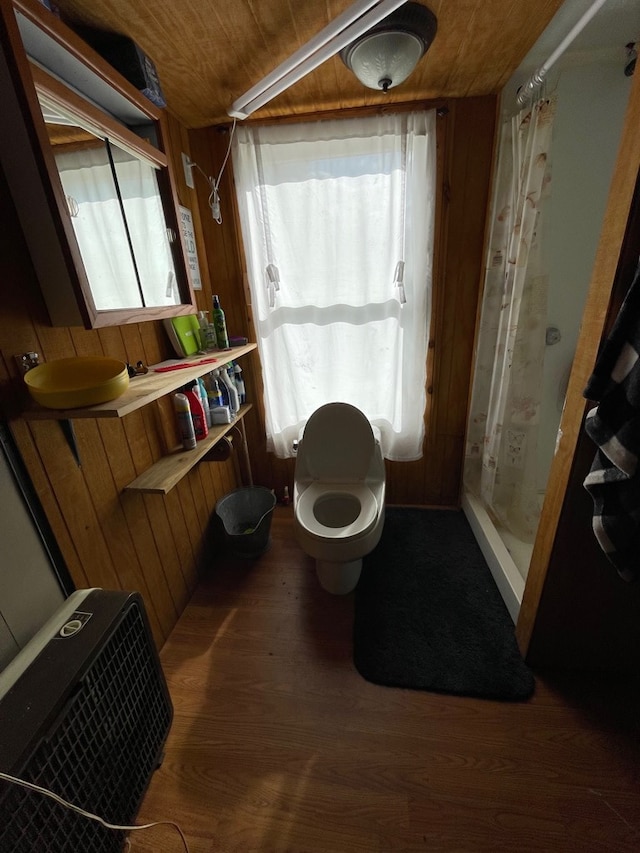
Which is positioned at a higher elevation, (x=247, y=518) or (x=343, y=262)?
(x=343, y=262)

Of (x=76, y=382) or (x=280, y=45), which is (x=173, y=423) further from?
(x=280, y=45)

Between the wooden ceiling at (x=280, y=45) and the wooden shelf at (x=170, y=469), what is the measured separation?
1.36 meters

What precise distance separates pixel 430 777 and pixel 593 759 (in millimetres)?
503

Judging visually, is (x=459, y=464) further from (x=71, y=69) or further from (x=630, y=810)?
(x=71, y=69)

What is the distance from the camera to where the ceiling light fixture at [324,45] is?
3.01 ft

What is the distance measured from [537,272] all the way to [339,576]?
1.60m

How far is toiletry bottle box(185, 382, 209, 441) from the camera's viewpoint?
4.85ft

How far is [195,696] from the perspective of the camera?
4.20ft

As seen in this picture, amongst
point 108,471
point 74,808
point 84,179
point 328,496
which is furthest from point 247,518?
point 84,179

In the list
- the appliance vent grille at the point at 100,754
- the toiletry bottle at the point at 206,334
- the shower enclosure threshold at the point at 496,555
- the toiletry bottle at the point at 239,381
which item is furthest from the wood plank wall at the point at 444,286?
the appliance vent grille at the point at 100,754

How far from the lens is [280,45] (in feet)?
3.80

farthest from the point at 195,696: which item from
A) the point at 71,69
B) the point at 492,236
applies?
the point at 492,236

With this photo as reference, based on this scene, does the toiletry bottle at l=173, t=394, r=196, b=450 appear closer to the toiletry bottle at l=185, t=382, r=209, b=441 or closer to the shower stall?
the toiletry bottle at l=185, t=382, r=209, b=441

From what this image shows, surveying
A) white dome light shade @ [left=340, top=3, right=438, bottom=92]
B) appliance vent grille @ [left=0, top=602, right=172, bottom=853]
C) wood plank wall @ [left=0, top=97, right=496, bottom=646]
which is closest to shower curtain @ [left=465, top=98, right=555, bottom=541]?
wood plank wall @ [left=0, top=97, right=496, bottom=646]
